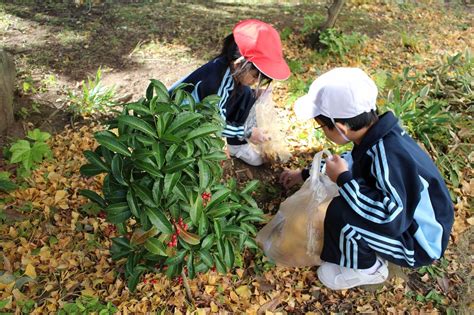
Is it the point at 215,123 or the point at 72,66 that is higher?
the point at 215,123

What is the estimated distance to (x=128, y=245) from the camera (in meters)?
1.83

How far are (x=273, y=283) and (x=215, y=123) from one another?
4.10ft

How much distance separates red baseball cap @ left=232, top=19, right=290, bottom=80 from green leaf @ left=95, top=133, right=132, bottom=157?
1.06 meters

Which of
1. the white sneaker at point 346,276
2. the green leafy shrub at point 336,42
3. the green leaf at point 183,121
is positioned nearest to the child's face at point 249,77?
the green leaf at point 183,121

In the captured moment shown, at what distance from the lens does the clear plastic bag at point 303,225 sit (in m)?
2.29

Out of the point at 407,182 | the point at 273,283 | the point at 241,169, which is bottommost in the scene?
the point at 273,283

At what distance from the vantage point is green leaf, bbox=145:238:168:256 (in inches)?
62.5

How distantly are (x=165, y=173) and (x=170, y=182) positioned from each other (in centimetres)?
4

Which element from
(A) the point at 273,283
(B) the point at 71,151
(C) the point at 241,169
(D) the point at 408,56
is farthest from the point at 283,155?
(D) the point at 408,56

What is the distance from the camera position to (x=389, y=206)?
1.85 metres

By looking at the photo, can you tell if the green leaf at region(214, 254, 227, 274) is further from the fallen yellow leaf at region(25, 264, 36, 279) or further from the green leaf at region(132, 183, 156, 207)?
the fallen yellow leaf at region(25, 264, 36, 279)

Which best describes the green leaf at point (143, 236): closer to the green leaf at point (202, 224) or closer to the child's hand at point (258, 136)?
the green leaf at point (202, 224)

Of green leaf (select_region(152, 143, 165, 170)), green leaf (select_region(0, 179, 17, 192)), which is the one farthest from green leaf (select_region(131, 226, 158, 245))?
green leaf (select_region(0, 179, 17, 192))

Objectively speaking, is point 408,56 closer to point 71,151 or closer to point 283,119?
point 283,119
